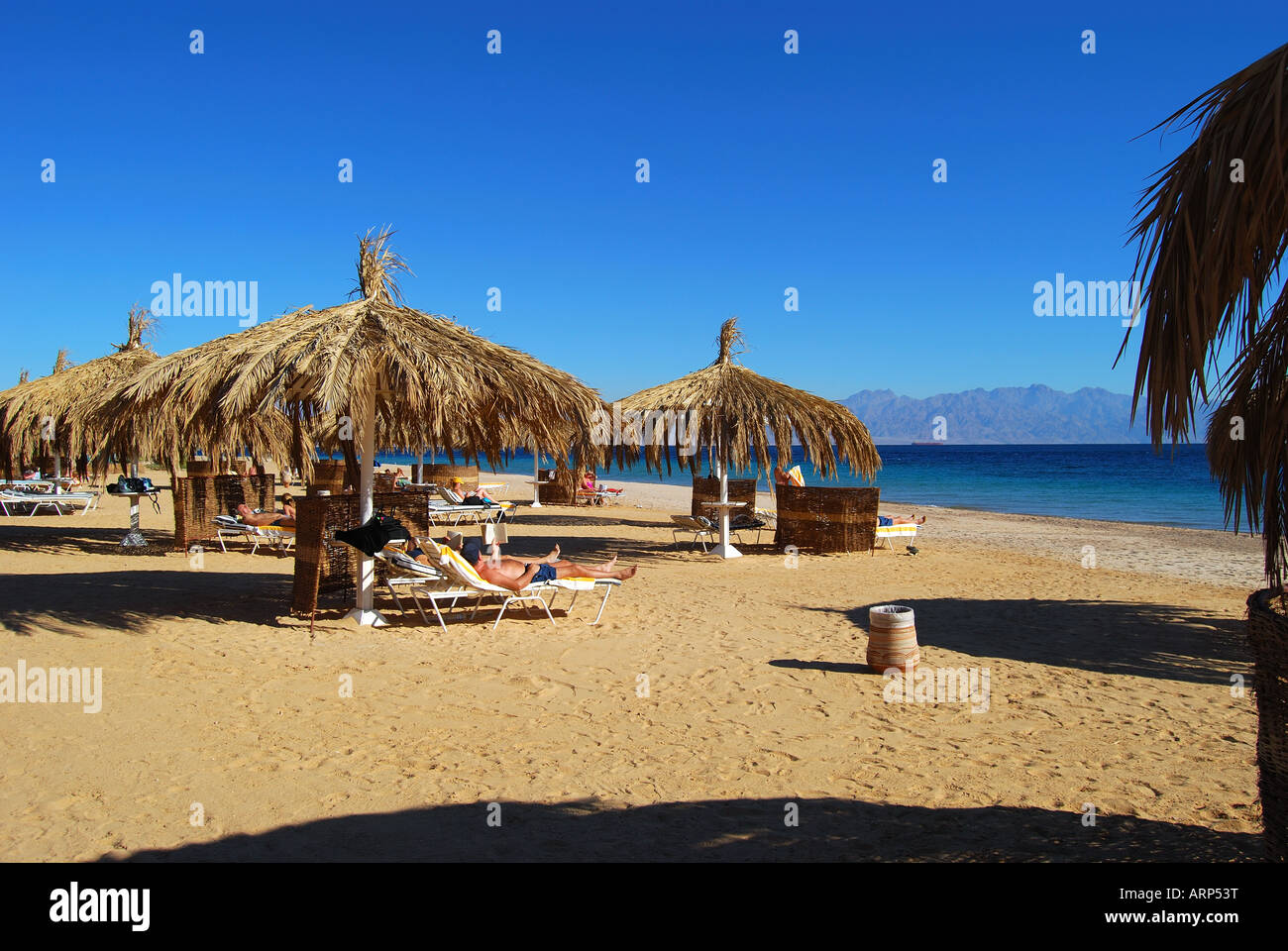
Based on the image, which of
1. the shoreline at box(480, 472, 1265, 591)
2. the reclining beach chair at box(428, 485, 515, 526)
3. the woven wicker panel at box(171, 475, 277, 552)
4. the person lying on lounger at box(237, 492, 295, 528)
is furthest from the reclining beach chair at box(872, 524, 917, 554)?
the woven wicker panel at box(171, 475, 277, 552)

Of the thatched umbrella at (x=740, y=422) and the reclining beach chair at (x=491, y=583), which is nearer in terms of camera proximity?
the reclining beach chair at (x=491, y=583)

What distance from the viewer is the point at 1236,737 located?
437 centimetres

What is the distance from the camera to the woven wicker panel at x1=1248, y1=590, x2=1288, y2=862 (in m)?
2.49

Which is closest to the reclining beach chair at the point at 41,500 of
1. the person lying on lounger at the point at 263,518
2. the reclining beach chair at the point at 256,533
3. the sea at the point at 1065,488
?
the reclining beach chair at the point at 256,533

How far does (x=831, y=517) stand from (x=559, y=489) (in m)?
11.6

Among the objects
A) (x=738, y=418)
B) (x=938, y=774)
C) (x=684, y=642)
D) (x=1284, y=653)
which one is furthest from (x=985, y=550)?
(x=1284, y=653)

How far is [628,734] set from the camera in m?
4.44

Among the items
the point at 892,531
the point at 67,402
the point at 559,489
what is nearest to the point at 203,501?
the point at 67,402

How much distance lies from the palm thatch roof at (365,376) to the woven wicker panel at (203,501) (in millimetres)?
4006

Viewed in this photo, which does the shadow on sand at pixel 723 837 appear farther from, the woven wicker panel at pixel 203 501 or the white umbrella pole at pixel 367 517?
the woven wicker panel at pixel 203 501

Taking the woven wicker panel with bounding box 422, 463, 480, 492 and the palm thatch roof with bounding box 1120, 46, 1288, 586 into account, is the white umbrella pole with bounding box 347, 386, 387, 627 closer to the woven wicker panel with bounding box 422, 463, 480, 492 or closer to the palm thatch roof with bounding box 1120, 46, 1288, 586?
the palm thatch roof with bounding box 1120, 46, 1288, 586

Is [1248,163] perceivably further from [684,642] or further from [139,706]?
[139,706]

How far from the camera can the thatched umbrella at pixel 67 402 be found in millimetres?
12438

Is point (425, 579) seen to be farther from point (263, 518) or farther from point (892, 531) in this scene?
point (892, 531)
